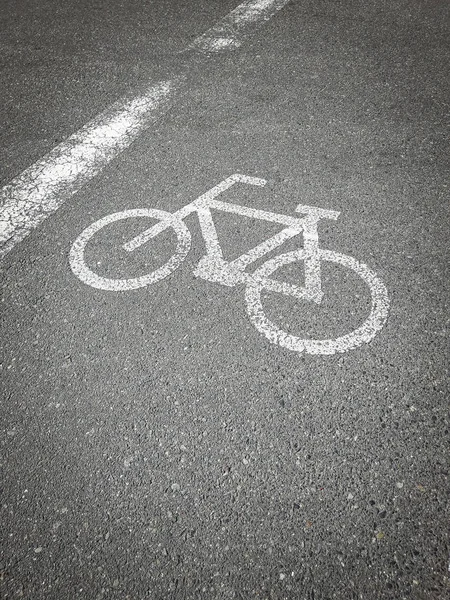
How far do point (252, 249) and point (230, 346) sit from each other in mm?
779

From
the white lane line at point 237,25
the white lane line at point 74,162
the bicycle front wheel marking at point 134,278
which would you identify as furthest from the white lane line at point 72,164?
the white lane line at point 237,25

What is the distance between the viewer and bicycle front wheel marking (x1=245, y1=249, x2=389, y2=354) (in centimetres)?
280

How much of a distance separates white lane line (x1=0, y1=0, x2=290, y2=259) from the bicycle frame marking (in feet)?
2.69

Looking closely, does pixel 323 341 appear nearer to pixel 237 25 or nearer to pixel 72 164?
pixel 72 164

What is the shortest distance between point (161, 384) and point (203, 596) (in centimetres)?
100

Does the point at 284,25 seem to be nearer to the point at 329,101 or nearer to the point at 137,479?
the point at 329,101

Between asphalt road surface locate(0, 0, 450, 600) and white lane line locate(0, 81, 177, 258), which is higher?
white lane line locate(0, 81, 177, 258)

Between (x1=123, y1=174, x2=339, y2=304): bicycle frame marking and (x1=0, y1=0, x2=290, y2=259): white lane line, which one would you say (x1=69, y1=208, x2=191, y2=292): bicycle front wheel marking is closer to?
(x1=123, y1=174, x2=339, y2=304): bicycle frame marking

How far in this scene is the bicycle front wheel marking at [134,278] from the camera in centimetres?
319

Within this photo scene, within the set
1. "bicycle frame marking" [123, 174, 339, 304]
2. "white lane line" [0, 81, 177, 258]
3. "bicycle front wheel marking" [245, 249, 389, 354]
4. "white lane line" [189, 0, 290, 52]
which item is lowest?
"bicycle front wheel marking" [245, 249, 389, 354]

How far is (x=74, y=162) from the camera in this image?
4188 mm

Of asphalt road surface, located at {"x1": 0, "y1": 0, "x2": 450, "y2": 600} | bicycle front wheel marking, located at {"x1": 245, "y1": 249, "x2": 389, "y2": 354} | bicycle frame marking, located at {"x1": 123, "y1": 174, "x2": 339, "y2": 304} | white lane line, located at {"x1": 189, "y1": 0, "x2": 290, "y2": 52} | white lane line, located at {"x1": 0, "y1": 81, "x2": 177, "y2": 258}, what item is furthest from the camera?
white lane line, located at {"x1": 189, "y1": 0, "x2": 290, "y2": 52}

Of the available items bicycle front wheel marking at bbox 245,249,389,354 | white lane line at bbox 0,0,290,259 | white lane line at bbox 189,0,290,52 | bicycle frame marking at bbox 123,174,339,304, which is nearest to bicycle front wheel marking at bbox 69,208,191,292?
bicycle frame marking at bbox 123,174,339,304

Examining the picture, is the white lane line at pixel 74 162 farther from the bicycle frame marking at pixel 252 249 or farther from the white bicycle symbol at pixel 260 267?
the bicycle frame marking at pixel 252 249
